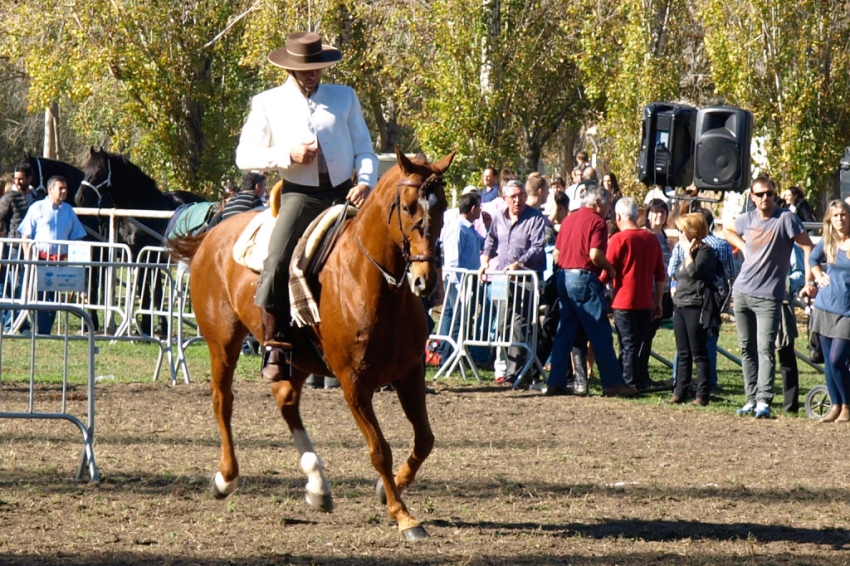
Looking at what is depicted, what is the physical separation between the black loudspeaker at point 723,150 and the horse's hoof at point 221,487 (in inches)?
345

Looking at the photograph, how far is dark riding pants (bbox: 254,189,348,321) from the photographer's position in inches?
275

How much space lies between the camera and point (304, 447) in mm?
7363

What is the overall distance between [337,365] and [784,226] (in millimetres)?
6270

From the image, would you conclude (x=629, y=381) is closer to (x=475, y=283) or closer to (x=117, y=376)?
(x=475, y=283)

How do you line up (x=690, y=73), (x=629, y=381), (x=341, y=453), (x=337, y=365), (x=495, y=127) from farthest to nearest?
1. (x=690, y=73)
2. (x=495, y=127)
3. (x=629, y=381)
4. (x=341, y=453)
5. (x=337, y=365)

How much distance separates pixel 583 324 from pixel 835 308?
8.76ft

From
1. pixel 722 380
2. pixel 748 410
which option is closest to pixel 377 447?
pixel 748 410

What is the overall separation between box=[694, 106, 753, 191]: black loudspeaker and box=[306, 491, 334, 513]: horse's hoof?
881 centimetres

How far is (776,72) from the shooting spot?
86.2ft

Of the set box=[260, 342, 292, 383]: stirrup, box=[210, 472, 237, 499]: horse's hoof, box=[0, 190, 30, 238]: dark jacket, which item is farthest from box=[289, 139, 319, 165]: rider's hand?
box=[0, 190, 30, 238]: dark jacket

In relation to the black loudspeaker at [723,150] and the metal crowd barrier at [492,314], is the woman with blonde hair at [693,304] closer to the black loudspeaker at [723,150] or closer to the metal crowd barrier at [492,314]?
the metal crowd barrier at [492,314]

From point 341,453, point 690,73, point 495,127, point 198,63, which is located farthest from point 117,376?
point 690,73

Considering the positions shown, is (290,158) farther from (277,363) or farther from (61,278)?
(61,278)

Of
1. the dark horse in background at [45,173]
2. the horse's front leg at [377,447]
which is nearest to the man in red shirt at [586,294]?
the horse's front leg at [377,447]
